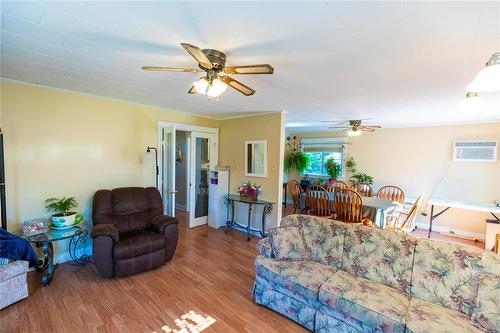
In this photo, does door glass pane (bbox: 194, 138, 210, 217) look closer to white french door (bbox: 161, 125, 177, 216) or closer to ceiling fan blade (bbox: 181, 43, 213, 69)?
white french door (bbox: 161, 125, 177, 216)

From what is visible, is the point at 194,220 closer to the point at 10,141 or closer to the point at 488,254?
the point at 10,141

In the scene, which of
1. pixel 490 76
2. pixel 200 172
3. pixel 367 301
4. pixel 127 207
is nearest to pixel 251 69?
pixel 490 76

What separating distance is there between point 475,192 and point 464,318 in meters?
4.43

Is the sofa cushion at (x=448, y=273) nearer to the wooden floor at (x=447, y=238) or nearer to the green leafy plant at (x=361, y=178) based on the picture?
the wooden floor at (x=447, y=238)

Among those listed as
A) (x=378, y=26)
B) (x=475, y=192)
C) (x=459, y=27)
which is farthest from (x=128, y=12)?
(x=475, y=192)

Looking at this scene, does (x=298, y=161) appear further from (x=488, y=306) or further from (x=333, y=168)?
(x=488, y=306)

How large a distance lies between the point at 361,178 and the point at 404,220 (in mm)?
2131

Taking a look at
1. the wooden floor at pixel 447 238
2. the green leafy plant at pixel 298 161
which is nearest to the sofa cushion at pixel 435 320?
the wooden floor at pixel 447 238

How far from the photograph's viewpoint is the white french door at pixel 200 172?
482 cm

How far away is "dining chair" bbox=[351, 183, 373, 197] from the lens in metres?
5.12

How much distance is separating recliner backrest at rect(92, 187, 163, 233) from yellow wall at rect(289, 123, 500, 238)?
17.6 feet

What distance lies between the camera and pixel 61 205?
9.65ft

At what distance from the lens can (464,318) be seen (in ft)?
5.34

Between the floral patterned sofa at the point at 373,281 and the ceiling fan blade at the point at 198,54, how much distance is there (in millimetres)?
1820
